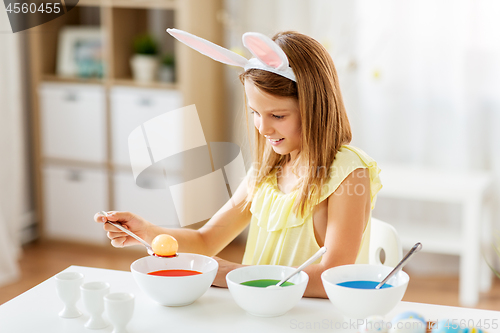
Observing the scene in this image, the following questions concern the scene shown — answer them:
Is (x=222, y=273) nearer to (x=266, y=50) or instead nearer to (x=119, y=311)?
(x=119, y=311)

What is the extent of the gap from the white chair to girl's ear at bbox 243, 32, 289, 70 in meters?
0.46

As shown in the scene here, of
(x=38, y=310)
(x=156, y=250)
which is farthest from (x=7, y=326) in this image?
(x=156, y=250)

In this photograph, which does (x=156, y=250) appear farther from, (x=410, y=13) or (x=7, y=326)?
(x=410, y=13)

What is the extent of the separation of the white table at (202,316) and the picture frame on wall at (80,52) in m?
2.15

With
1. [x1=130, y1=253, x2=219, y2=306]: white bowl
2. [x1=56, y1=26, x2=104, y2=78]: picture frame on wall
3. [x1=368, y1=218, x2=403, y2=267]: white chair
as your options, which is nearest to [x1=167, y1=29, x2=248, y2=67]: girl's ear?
[x1=130, y1=253, x2=219, y2=306]: white bowl

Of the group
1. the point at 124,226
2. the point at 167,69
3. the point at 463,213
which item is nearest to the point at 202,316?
the point at 124,226

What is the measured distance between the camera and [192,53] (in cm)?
287

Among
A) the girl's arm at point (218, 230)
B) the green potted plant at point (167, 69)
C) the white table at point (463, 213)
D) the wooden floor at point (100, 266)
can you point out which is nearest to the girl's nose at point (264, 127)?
the girl's arm at point (218, 230)

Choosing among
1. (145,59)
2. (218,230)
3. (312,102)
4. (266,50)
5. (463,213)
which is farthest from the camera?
(145,59)

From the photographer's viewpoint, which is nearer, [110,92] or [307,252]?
[307,252]

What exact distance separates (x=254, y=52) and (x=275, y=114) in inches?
6.5

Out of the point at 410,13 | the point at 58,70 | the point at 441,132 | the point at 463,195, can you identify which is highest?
the point at 410,13

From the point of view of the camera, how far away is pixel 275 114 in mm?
1237

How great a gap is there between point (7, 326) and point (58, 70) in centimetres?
245
